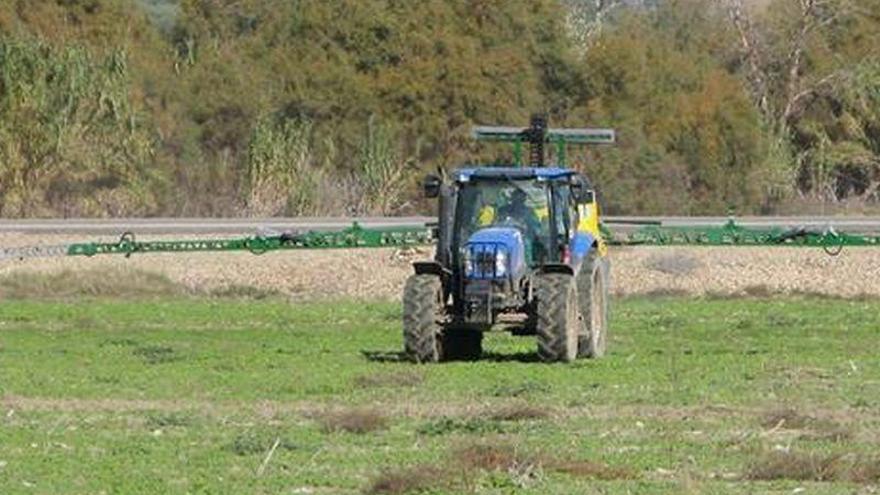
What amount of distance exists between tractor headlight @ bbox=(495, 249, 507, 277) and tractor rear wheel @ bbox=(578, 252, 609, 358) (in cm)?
144

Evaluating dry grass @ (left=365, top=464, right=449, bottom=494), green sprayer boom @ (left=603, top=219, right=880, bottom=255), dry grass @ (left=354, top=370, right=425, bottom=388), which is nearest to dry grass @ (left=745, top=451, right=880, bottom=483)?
dry grass @ (left=365, top=464, right=449, bottom=494)

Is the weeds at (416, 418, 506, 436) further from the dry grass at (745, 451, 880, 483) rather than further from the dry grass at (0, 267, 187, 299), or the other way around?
the dry grass at (0, 267, 187, 299)

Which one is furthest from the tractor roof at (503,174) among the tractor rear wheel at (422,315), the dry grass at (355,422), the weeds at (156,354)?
the dry grass at (355,422)

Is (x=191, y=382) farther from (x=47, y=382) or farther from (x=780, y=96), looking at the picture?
(x=780, y=96)

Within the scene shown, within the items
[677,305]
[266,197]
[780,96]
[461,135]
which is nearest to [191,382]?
[677,305]

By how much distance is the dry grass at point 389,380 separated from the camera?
891 inches

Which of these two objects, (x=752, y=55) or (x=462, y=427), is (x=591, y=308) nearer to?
(x=462, y=427)

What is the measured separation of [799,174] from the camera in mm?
61750

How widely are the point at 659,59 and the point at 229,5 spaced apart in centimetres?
1415

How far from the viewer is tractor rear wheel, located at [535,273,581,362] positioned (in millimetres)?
24953

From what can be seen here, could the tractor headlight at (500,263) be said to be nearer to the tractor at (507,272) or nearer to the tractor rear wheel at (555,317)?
the tractor at (507,272)

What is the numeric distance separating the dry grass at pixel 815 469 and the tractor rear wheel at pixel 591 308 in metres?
10.5

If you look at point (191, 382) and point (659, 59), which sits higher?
point (659, 59)

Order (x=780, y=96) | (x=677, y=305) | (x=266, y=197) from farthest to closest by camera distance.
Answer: (x=780, y=96), (x=266, y=197), (x=677, y=305)
